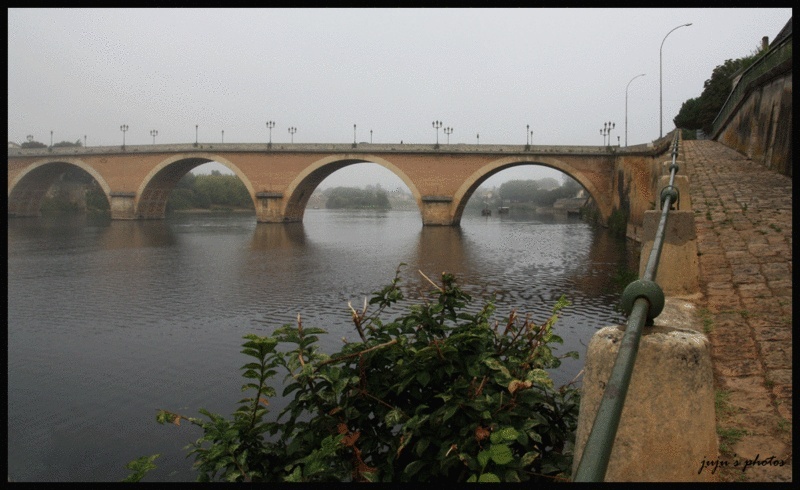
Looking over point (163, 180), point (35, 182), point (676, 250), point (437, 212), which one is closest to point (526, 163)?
point (437, 212)

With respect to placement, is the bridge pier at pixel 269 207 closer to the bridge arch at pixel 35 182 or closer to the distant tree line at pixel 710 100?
the bridge arch at pixel 35 182

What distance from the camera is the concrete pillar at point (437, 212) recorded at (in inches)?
1508

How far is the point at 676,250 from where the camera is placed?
4363mm

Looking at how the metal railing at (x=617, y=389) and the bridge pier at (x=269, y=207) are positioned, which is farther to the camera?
the bridge pier at (x=269, y=207)

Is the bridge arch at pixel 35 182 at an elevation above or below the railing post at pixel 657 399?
above

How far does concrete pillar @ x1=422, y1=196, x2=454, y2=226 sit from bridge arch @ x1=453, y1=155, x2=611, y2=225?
1.57 feet

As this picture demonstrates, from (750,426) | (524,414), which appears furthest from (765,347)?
(524,414)

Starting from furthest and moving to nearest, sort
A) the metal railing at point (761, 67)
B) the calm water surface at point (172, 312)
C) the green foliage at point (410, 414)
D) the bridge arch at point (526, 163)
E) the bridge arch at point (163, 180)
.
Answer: the bridge arch at point (163, 180)
the bridge arch at point (526, 163)
the metal railing at point (761, 67)
the calm water surface at point (172, 312)
the green foliage at point (410, 414)

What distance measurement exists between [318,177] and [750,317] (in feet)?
134

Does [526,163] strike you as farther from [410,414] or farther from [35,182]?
[35,182]

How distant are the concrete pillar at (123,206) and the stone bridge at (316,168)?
2.8 inches

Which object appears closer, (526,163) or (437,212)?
(526,163)

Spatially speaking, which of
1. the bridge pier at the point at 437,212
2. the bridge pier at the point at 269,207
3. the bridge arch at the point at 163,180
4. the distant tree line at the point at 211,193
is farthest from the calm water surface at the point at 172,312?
the distant tree line at the point at 211,193
